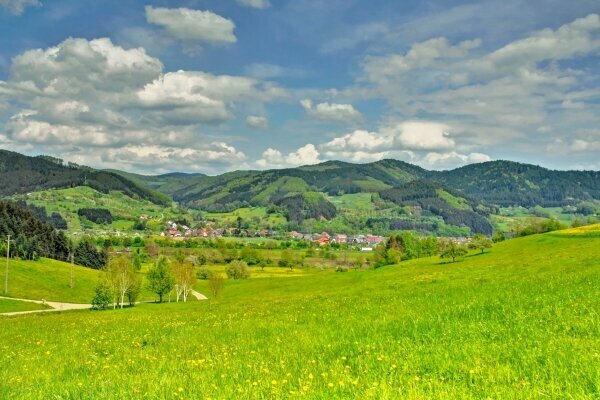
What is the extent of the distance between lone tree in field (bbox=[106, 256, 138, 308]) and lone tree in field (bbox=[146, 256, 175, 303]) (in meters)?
5.16

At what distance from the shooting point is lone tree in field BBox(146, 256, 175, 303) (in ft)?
347

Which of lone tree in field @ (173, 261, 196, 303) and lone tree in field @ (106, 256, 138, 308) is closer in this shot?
lone tree in field @ (106, 256, 138, 308)

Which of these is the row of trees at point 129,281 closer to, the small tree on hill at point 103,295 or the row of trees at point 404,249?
the small tree on hill at point 103,295

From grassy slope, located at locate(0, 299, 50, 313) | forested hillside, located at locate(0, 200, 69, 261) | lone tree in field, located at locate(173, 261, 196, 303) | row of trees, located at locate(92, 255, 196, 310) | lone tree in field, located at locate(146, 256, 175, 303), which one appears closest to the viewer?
row of trees, located at locate(92, 255, 196, 310)

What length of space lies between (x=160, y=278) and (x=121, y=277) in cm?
1186

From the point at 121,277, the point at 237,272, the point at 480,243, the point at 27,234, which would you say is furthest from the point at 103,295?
the point at 27,234

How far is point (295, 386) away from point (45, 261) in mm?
179076

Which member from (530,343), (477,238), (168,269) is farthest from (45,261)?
(530,343)

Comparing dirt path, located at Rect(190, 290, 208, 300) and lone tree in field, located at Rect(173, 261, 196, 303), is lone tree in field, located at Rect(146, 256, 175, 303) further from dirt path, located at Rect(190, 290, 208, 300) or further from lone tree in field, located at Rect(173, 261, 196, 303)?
dirt path, located at Rect(190, 290, 208, 300)

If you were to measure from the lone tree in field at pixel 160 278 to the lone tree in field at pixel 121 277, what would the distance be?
5.16 m

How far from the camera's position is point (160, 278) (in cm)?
10638

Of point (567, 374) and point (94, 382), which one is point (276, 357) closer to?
point (94, 382)

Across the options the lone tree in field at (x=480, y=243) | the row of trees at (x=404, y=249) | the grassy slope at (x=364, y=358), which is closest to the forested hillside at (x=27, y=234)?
the row of trees at (x=404, y=249)

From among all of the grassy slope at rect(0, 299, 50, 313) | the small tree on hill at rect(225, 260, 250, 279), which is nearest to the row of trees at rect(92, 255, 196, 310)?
the grassy slope at rect(0, 299, 50, 313)
